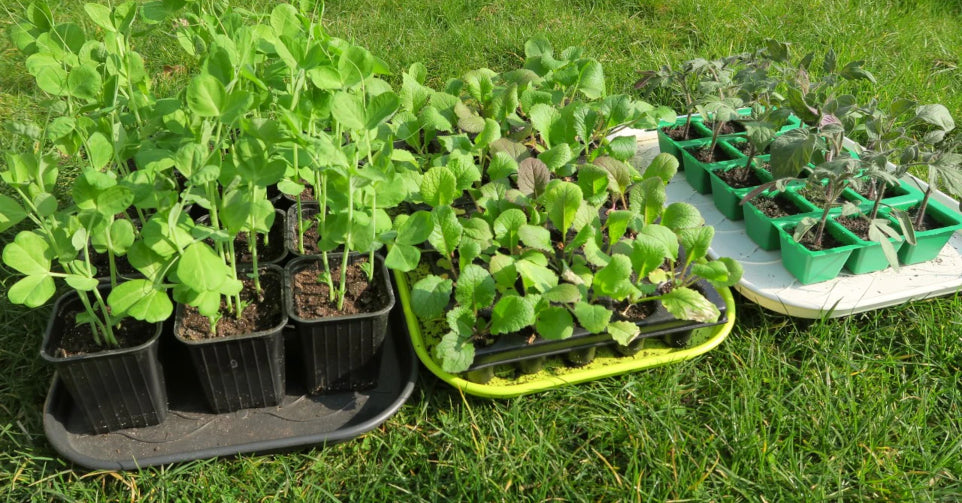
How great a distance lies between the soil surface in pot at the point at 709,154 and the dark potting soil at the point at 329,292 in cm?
102

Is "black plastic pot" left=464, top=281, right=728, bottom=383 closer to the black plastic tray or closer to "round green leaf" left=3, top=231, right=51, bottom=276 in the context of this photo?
the black plastic tray

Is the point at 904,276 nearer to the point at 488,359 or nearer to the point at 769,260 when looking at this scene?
the point at 769,260

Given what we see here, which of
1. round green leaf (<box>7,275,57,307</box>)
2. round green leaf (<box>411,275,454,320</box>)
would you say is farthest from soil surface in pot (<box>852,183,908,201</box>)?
round green leaf (<box>7,275,57,307</box>)

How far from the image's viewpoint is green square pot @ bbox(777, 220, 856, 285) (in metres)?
1.65

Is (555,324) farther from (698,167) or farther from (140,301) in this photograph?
(698,167)

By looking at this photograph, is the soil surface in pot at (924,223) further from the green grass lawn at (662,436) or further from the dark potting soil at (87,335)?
the dark potting soil at (87,335)

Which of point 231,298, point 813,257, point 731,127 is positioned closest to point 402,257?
point 231,298

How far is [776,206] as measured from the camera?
6.07ft

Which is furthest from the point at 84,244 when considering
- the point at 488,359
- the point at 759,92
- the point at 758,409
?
the point at 759,92

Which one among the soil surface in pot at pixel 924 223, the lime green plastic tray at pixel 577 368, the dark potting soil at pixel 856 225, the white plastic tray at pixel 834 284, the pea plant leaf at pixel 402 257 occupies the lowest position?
the lime green plastic tray at pixel 577 368

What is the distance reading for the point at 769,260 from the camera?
1.79 m

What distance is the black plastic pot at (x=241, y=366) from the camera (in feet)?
4.37

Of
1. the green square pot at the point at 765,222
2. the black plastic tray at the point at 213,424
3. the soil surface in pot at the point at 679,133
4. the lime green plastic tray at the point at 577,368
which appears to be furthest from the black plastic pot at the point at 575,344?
the soil surface in pot at the point at 679,133

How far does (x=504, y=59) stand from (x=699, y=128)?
0.86m
